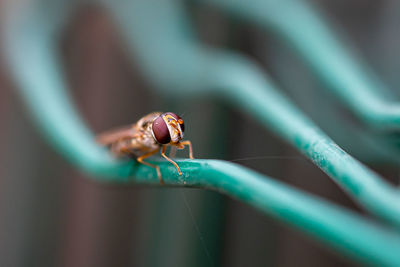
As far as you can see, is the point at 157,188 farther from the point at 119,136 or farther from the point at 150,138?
the point at 150,138

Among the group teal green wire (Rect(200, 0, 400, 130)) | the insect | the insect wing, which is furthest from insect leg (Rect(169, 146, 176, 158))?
teal green wire (Rect(200, 0, 400, 130))

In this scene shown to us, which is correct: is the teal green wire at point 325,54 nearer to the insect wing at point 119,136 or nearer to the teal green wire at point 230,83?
the teal green wire at point 230,83

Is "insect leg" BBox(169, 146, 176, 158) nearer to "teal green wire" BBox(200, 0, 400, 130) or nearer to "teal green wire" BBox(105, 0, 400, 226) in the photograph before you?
"teal green wire" BBox(105, 0, 400, 226)

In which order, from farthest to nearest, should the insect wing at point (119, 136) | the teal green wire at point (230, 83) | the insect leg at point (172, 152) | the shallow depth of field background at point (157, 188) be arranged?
the shallow depth of field background at point (157, 188) < the insect wing at point (119, 136) < the insect leg at point (172, 152) < the teal green wire at point (230, 83)

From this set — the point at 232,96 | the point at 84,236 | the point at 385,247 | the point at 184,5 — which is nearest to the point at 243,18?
the point at 184,5

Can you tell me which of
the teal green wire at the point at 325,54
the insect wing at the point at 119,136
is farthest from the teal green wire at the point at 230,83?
the insect wing at the point at 119,136

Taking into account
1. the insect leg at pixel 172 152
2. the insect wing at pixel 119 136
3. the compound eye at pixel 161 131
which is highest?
the insect wing at pixel 119 136

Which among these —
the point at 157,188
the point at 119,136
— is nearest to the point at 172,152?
the point at 119,136

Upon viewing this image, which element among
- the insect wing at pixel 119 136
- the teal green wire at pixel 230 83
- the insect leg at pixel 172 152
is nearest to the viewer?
the teal green wire at pixel 230 83
